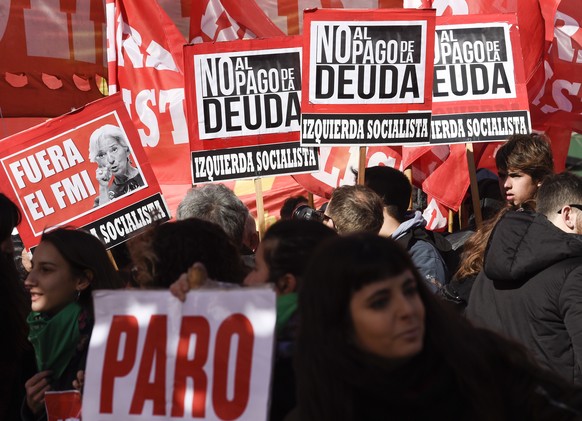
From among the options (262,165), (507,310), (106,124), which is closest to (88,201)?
(106,124)

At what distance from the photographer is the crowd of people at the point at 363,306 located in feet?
7.97

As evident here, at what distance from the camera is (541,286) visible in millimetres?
4031

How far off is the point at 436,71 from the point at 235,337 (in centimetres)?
466

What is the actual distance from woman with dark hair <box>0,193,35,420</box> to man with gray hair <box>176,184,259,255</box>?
136 centimetres

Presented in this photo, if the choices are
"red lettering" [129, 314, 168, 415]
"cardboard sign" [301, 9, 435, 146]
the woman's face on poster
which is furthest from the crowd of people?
"cardboard sign" [301, 9, 435, 146]

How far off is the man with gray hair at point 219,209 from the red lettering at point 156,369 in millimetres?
2237

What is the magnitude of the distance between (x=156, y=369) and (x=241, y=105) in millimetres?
3886

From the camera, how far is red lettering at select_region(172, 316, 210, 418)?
2770 millimetres

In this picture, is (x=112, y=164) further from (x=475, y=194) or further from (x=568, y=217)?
(x=568, y=217)

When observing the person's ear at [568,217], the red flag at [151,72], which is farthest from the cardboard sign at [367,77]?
the red flag at [151,72]

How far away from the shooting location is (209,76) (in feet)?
21.6

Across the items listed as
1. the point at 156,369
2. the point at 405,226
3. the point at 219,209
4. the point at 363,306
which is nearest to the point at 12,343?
the point at 156,369

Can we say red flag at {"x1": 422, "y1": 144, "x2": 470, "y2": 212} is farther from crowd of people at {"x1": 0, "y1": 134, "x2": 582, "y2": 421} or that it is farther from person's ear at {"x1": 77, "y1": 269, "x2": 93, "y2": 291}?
person's ear at {"x1": 77, "y1": 269, "x2": 93, "y2": 291}

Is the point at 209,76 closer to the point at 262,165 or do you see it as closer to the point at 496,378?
the point at 262,165
